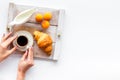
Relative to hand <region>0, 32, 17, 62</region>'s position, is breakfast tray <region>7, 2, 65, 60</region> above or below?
above

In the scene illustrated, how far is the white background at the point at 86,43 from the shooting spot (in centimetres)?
103

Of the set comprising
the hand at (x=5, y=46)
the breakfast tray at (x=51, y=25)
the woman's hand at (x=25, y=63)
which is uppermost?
the breakfast tray at (x=51, y=25)

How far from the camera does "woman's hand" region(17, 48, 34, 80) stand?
102cm

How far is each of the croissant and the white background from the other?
0.05 m

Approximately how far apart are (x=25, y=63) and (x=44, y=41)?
100 millimetres

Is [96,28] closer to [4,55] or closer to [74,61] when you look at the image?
[74,61]

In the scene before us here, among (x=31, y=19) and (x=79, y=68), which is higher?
(x=31, y=19)

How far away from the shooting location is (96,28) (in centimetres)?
103

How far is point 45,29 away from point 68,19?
0.08 metres

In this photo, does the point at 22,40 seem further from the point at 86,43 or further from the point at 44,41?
the point at 86,43

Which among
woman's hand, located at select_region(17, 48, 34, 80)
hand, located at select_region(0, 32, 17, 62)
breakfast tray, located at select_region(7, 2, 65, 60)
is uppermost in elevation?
breakfast tray, located at select_region(7, 2, 65, 60)

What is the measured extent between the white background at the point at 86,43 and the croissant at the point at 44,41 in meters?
0.05

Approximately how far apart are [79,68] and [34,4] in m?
0.26

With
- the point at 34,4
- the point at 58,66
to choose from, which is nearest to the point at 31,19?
the point at 34,4
